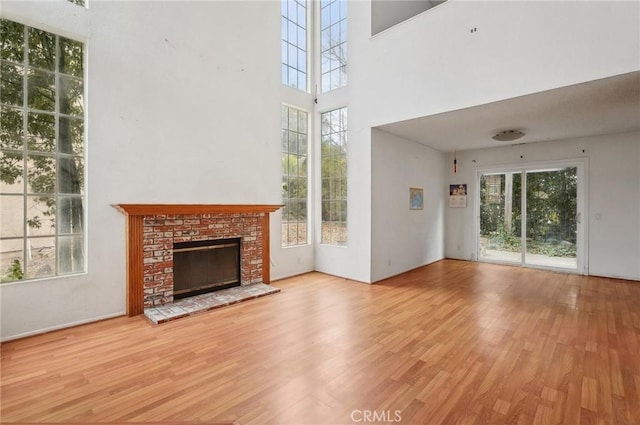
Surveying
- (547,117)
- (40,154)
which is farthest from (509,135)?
(40,154)

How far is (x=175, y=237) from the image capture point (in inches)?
158

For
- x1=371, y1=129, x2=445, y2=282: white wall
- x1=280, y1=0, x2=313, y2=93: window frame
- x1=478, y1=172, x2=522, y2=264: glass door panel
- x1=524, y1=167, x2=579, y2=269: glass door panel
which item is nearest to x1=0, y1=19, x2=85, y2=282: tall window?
x1=280, y1=0, x2=313, y2=93: window frame

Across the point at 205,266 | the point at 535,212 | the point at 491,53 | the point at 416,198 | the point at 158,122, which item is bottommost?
the point at 205,266

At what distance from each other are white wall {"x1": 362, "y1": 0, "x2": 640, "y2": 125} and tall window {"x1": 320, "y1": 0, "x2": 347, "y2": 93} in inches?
26.2

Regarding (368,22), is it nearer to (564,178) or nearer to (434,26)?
(434,26)

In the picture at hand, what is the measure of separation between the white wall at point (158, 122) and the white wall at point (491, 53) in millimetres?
2075

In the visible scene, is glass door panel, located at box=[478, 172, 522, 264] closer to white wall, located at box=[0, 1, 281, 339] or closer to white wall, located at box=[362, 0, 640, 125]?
white wall, located at box=[362, 0, 640, 125]

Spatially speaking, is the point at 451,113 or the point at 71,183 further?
the point at 451,113

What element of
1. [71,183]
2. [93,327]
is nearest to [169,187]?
[71,183]

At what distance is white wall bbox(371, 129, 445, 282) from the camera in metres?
5.23

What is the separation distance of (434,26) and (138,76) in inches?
157

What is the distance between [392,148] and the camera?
5555 millimetres

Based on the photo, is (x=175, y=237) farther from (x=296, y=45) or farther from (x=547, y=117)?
(x=547, y=117)

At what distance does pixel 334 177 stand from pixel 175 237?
303 centimetres
